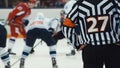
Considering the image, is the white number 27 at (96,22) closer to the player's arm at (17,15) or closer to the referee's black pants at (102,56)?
the referee's black pants at (102,56)

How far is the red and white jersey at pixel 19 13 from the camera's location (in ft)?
20.4

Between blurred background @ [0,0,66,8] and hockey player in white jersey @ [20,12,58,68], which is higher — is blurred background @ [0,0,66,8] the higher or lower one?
the higher one

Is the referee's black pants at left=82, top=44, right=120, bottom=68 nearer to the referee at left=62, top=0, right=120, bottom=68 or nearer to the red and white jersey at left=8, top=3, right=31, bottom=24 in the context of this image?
the referee at left=62, top=0, right=120, bottom=68

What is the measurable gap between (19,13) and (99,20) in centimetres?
404

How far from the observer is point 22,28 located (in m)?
6.41

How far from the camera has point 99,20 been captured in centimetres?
233

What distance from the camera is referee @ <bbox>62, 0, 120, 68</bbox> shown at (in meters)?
2.32

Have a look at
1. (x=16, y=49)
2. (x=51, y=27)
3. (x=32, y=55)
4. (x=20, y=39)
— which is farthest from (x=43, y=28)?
(x=20, y=39)

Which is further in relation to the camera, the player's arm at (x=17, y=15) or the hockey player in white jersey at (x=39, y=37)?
the player's arm at (x=17, y=15)

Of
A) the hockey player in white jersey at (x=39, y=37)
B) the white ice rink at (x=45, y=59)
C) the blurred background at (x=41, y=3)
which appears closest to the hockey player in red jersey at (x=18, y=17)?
the white ice rink at (x=45, y=59)

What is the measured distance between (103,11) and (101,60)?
29 centimetres

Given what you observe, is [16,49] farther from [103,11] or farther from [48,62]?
[103,11]

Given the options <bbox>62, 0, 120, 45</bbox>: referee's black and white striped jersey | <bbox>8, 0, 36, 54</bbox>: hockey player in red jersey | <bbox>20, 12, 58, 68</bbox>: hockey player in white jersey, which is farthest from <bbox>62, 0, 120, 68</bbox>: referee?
<bbox>8, 0, 36, 54</bbox>: hockey player in red jersey

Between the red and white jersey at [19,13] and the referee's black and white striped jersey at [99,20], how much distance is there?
3.87 meters
